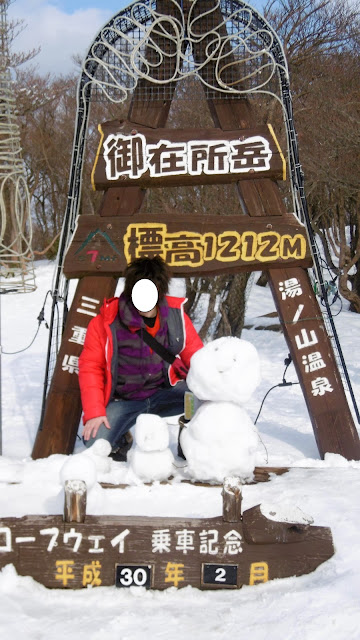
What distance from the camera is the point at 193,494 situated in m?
3.23

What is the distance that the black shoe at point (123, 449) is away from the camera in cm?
387

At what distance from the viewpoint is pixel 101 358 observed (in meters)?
3.82

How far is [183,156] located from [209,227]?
1.47 ft

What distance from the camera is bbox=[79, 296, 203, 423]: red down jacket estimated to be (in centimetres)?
372

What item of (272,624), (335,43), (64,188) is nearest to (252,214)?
(272,624)

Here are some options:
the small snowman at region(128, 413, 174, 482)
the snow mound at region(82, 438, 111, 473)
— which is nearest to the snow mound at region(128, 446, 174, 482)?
the small snowman at region(128, 413, 174, 482)

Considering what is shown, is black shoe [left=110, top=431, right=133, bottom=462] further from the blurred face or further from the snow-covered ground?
the blurred face

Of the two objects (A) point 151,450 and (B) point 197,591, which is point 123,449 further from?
(B) point 197,591

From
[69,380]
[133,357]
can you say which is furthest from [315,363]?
[69,380]

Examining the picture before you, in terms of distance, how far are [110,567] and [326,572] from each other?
0.83 meters

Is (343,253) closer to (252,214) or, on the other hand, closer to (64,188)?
(252,214)

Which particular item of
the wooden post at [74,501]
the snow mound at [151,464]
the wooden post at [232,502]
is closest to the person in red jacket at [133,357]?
the snow mound at [151,464]

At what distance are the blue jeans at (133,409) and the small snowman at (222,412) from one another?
0.62 metres

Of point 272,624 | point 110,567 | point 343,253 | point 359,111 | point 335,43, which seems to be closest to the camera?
point 272,624
